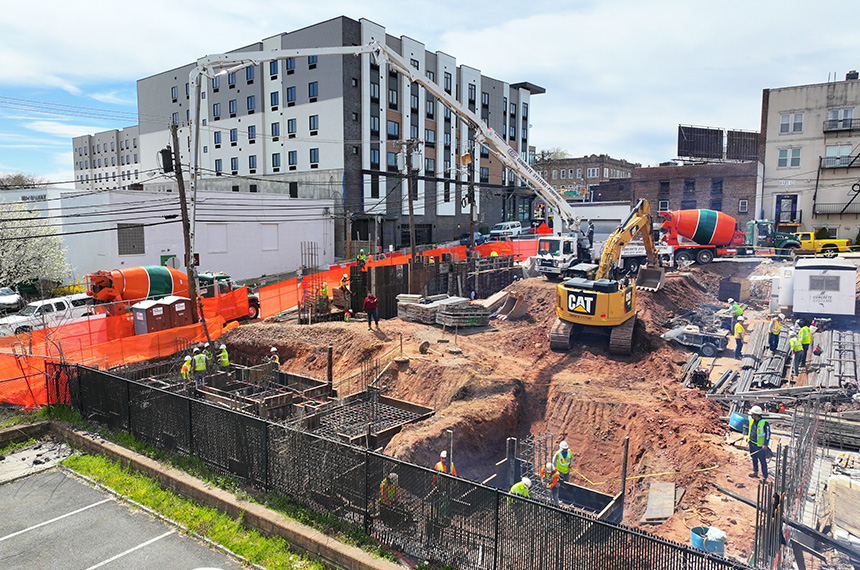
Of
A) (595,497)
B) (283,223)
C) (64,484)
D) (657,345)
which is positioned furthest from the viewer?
(283,223)

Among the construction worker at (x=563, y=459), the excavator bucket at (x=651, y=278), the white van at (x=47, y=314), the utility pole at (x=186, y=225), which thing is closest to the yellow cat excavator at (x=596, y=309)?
the excavator bucket at (x=651, y=278)

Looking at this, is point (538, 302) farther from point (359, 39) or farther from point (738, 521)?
point (359, 39)

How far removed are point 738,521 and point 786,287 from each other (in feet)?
54.7

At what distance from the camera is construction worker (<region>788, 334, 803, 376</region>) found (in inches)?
715

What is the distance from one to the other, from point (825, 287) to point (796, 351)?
5.01 m

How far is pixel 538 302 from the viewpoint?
28.5m

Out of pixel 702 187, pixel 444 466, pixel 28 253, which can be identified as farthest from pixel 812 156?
pixel 28 253

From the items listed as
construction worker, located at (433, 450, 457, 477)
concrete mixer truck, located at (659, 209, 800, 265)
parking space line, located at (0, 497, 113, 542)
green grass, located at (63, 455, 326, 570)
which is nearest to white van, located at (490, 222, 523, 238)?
concrete mixer truck, located at (659, 209, 800, 265)

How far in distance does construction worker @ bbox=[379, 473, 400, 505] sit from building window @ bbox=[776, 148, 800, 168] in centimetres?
5168

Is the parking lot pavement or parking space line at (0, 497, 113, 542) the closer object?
the parking lot pavement

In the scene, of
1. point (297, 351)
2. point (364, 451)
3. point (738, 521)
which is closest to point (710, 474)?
point (738, 521)

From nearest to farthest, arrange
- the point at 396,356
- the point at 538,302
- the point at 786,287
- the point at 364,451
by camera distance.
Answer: the point at 364,451 < the point at 396,356 < the point at 786,287 < the point at 538,302

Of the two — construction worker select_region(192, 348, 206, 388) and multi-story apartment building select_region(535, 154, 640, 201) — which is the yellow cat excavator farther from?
multi-story apartment building select_region(535, 154, 640, 201)

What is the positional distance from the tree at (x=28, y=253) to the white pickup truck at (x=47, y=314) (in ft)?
30.0
